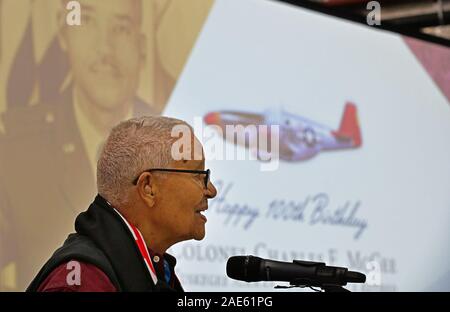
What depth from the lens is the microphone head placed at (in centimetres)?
142

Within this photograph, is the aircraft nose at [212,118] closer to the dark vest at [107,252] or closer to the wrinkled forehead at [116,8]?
the wrinkled forehead at [116,8]

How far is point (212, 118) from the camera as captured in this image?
3.02 meters

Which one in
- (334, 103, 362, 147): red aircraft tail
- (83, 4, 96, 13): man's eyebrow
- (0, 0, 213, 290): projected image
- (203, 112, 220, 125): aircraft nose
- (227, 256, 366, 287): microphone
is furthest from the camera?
(334, 103, 362, 147): red aircraft tail

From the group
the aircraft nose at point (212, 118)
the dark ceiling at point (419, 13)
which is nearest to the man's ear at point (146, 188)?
the aircraft nose at point (212, 118)

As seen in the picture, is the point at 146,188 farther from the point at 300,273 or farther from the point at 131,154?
the point at 300,273

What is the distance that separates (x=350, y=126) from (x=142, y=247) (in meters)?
2.11

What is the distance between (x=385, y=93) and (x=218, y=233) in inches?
38.5

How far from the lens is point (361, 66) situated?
3588 millimetres

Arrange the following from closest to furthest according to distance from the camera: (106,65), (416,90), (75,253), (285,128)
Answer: (75,253) < (106,65) < (285,128) < (416,90)

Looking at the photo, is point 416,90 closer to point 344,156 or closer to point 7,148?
point 344,156

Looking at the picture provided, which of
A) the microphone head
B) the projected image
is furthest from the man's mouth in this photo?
the microphone head

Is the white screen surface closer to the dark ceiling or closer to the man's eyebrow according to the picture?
the man's eyebrow

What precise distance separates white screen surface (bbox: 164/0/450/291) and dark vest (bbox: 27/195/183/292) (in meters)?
1.39

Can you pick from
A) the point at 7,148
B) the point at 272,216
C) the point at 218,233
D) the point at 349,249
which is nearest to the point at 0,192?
the point at 7,148
